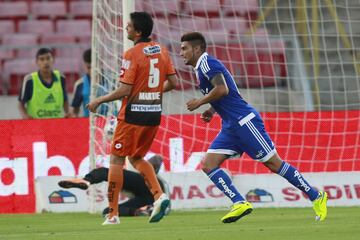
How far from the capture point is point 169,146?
587 inches

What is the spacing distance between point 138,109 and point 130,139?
0.99 ft

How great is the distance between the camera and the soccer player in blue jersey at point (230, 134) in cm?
1090

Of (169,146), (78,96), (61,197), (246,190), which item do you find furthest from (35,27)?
(246,190)

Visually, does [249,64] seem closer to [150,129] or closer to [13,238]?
[150,129]

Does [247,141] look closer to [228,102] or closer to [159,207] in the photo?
[228,102]

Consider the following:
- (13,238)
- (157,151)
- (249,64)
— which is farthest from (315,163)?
(13,238)

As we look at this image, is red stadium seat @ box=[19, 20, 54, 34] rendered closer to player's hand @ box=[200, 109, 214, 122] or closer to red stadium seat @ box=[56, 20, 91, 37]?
red stadium seat @ box=[56, 20, 91, 37]

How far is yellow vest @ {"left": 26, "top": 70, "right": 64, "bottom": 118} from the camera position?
628 inches

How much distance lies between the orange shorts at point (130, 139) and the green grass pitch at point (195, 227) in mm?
695

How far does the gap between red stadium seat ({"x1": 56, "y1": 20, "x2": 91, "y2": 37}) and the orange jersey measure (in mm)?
9317

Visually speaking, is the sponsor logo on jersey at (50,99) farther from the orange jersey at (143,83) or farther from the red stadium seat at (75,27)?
the red stadium seat at (75,27)

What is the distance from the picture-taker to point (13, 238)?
9594 millimetres

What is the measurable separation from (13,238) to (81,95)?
6.51m

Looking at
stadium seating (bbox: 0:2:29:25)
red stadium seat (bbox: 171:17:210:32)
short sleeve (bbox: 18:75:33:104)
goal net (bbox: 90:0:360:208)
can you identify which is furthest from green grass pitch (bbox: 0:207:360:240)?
stadium seating (bbox: 0:2:29:25)
